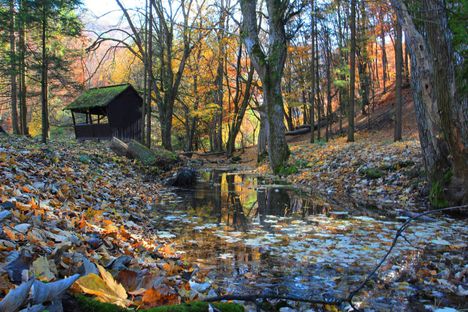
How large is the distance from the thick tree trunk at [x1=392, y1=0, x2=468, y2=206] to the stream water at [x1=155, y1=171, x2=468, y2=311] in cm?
74

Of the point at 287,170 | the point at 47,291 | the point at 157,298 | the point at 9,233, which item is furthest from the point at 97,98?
the point at 47,291

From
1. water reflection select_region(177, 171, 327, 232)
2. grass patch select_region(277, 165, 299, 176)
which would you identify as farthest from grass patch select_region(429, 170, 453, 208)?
grass patch select_region(277, 165, 299, 176)

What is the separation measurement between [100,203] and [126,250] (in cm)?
240

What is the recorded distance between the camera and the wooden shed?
2319 cm

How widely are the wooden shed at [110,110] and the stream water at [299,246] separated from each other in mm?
18108

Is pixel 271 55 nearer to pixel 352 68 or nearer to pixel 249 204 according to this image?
pixel 249 204

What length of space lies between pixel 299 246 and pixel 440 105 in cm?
344

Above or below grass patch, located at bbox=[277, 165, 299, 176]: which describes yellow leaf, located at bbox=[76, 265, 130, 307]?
below

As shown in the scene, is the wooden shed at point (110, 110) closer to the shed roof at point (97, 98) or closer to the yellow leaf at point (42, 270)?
the shed roof at point (97, 98)

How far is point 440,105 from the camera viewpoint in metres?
5.39

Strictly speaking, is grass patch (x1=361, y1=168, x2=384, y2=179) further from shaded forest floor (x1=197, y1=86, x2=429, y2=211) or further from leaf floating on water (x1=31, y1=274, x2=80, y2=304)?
leaf floating on water (x1=31, y1=274, x2=80, y2=304)

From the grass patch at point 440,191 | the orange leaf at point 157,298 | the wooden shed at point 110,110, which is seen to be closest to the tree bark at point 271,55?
the grass patch at point 440,191

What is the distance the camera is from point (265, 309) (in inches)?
93.2

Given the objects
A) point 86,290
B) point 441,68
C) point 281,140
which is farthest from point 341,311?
point 281,140
